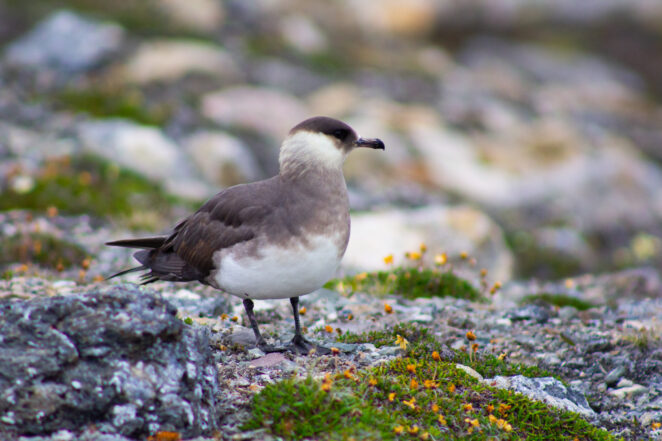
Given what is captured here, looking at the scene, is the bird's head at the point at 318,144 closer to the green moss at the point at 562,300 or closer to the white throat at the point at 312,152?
the white throat at the point at 312,152

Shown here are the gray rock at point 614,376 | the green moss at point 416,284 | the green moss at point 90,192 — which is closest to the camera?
the gray rock at point 614,376

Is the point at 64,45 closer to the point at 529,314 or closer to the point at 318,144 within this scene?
the point at 318,144

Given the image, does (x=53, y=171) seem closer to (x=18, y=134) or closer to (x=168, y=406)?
(x=18, y=134)

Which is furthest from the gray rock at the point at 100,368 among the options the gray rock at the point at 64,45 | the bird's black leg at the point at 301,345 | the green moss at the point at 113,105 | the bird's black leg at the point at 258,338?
the gray rock at the point at 64,45

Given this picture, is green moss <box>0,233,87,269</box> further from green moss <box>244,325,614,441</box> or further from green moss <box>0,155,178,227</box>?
green moss <box>244,325,614,441</box>

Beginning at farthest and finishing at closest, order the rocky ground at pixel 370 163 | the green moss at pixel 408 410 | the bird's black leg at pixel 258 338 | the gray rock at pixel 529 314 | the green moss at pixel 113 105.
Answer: the green moss at pixel 113 105 < the gray rock at pixel 529 314 < the rocky ground at pixel 370 163 < the bird's black leg at pixel 258 338 < the green moss at pixel 408 410

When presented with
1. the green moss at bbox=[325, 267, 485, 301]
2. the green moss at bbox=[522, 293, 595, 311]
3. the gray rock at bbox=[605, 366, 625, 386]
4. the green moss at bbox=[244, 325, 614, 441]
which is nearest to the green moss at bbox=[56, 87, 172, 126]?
the green moss at bbox=[325, 267, 485, 301]

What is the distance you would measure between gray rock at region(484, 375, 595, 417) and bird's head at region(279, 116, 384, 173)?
8.94 feet

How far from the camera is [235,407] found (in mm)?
6281

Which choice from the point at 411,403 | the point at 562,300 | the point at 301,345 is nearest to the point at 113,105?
the point at 562,300

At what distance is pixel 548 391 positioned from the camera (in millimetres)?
7203

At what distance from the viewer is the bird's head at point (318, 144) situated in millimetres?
7586

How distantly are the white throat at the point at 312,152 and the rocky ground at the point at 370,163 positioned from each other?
1.90 metres

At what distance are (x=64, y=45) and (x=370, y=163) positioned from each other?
970 cm
